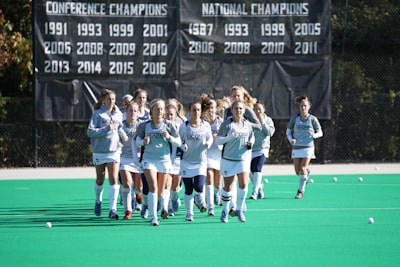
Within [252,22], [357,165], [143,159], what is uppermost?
[252,22]

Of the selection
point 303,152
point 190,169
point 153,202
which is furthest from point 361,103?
point 153,202

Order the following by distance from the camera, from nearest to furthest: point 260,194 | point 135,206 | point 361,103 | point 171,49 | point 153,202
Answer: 1. point 153,202
2. point 135,206
3. point 260,194
4. point 171,49
5. point 361,103

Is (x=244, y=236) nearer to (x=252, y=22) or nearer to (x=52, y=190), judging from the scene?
(x=52, y=190)

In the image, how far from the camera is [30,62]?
29.2 meters

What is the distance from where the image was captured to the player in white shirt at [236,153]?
1470 cm

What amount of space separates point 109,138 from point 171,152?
1165 mm

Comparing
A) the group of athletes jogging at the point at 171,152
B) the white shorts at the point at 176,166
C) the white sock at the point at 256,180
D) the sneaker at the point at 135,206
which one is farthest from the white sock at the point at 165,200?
the white sock at the point at 256,180

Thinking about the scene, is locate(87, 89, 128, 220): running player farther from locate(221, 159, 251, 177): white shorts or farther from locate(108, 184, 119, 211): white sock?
locate(221, 159, 251, 177): white shorts

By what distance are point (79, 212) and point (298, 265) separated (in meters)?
7.18

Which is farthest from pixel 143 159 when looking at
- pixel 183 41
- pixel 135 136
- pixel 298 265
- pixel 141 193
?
pixel 183 41

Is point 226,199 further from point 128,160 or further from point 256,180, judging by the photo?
point 256,180

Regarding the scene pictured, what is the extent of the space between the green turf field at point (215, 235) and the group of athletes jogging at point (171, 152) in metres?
0.32

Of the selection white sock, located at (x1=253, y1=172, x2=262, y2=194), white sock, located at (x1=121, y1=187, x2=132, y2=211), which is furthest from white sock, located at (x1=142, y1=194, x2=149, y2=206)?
white sock, located at (x1=253, y1=172, x2=262, y2=194)

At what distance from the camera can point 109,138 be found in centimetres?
1564
